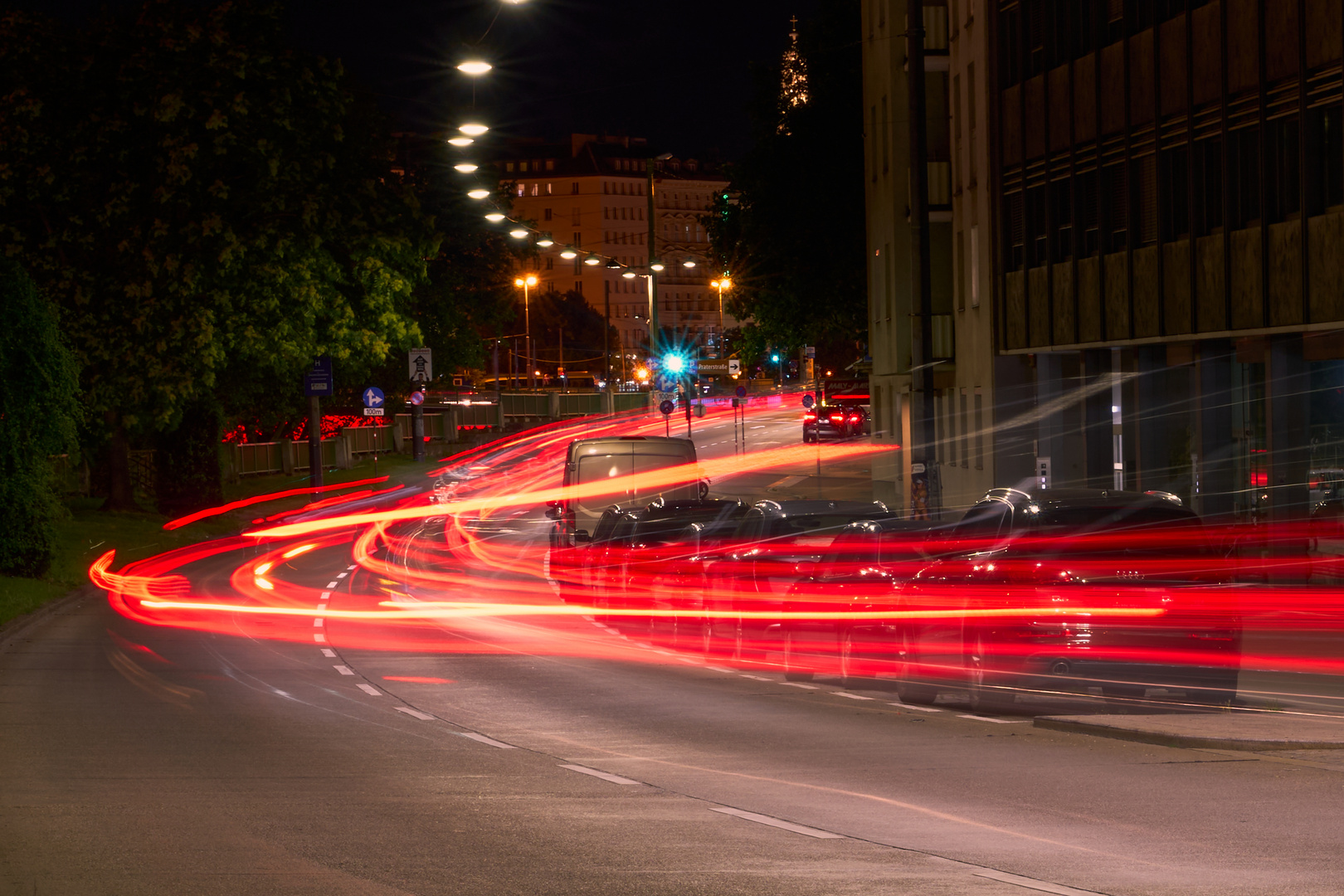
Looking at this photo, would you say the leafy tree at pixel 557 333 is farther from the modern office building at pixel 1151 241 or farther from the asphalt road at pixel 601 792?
the asphalt road at pixel 601 792

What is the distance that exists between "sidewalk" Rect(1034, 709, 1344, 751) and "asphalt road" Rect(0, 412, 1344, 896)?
0.15m

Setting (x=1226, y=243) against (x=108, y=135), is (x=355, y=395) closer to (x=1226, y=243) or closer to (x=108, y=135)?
(x=108, y=135)

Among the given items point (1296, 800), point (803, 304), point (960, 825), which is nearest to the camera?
point (960, 825)

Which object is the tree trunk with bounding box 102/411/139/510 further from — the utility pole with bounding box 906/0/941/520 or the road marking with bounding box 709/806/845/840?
the road marking with bounding box 709/806/845/840

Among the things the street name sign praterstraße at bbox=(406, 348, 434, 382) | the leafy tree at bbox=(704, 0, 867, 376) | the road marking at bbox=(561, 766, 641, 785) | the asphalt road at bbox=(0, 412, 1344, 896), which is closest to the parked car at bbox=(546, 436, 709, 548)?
the asphalt road at bbox=(0, 412, 1344, 896)

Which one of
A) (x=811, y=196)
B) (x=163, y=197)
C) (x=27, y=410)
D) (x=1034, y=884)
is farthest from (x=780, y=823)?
(x=811, y=196)

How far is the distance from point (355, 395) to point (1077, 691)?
62738mm

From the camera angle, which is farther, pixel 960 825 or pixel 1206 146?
pixel 1206 146

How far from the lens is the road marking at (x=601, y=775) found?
11422 mm

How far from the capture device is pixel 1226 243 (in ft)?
89.4

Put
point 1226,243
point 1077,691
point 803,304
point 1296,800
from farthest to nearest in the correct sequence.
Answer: point 803,304 → point 1226,243 → point 1077,691 → point 1296,800

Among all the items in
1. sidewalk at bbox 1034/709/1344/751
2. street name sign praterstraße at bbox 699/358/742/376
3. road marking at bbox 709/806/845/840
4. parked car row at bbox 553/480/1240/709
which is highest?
street name sign praterstraße at bbox 699/358/742/376

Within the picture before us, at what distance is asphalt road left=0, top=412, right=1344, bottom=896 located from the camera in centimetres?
853

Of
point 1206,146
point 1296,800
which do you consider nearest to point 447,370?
point 1206,146
